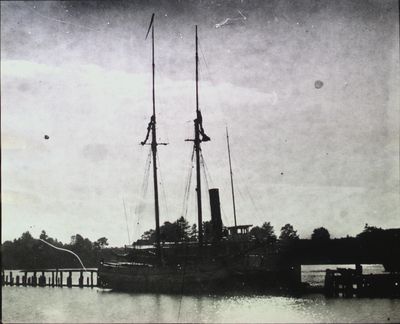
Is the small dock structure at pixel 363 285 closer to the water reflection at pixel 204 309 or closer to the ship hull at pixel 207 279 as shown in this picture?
the water reflection at pixel 204 309

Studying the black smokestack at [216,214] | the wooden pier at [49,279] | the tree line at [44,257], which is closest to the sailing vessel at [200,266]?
the black smokestack at [216,214]

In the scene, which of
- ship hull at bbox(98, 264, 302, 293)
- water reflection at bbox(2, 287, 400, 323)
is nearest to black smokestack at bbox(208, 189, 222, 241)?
ship hull at bbox(98, 264, 302, 293)

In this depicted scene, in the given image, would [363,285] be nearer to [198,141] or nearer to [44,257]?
[198,141]

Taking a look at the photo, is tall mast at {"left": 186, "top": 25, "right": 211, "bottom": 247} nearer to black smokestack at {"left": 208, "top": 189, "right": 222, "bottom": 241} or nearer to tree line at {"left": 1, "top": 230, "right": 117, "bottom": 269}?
black smokestack at {"left": 208, "top": 189, "right": 222, "bottom": 241}

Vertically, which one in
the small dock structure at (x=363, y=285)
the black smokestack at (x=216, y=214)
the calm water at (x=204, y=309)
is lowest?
the calm water at (x=204, y=309)

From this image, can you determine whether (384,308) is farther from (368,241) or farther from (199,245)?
(368,241)

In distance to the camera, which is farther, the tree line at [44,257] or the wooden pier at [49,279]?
the tree line at [44,257]
